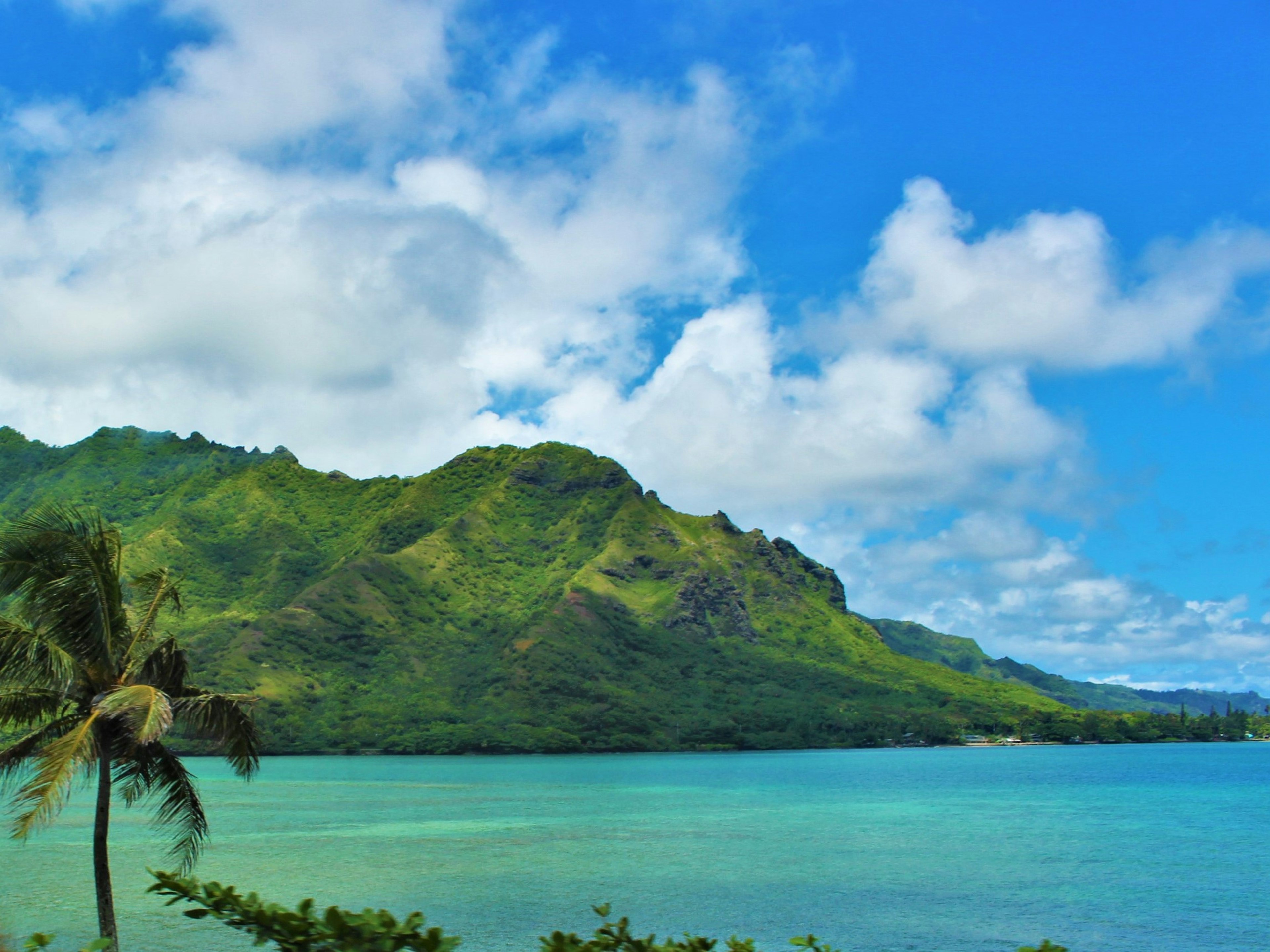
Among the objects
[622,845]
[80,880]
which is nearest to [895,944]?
[622,845]

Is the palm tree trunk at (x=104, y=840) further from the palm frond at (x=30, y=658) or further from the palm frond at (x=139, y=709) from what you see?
the palm frond at (x=30, y=658)

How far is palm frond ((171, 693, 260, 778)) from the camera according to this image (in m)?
17.3

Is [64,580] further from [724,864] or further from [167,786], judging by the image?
[724,864]

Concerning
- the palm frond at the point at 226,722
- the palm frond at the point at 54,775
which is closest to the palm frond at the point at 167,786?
the palm frond at the point at 226,722

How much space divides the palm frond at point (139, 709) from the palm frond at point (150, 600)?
2.21 meters

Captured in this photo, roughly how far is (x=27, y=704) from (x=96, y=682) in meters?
1.17

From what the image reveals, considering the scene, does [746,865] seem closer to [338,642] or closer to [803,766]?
[803,766]

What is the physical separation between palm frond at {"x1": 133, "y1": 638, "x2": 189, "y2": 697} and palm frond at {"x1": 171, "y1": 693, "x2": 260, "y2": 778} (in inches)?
10.9

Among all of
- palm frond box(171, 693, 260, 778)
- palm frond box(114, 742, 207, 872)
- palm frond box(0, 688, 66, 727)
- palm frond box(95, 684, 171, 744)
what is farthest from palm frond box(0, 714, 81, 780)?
palm frond box(171, 693, 260, 778)

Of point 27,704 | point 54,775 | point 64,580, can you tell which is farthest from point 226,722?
point 64,580

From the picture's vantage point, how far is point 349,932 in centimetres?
642

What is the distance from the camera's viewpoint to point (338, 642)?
19188 cm

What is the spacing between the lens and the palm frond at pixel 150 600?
1805 centimetres

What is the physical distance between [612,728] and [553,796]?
92.8 meters
